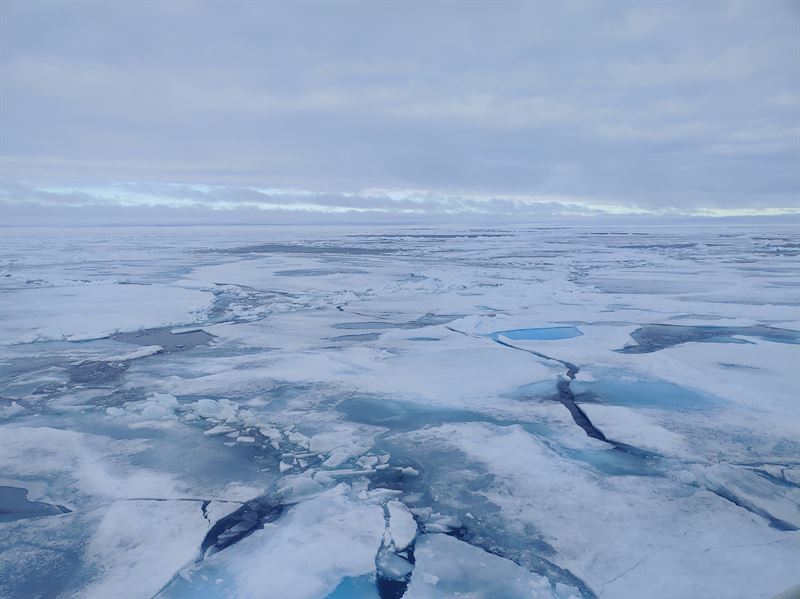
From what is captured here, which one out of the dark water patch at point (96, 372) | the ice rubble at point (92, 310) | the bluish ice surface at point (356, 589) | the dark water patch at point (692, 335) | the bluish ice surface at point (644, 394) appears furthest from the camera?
the ice rubble at point (92, 310)

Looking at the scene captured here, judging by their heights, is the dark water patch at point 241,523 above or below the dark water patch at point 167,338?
above

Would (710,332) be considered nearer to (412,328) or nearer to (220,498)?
(412,328)

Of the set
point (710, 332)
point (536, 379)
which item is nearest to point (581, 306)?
point (710, 332)

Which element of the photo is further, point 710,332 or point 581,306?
point 581,306

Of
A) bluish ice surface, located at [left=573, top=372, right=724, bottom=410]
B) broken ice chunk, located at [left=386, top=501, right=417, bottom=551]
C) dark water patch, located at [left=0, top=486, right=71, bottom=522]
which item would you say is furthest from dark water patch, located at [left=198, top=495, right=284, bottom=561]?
bluish ice surface, located at [left=573, top=372, right=724, bottom=410]

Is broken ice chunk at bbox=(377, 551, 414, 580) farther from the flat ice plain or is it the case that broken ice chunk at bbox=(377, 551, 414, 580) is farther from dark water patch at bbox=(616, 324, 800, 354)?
dark water patch at bbox=(616, 324, 800, 354)

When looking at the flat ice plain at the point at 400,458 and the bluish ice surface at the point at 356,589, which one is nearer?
the bluish ice surface at the point at 356,589

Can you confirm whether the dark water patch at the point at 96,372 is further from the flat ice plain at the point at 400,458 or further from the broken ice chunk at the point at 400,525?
the broken ice chunk at the point at 400,525

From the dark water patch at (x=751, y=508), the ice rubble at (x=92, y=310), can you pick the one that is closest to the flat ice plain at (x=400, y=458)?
the dark water patch at (x=751, y=508)
